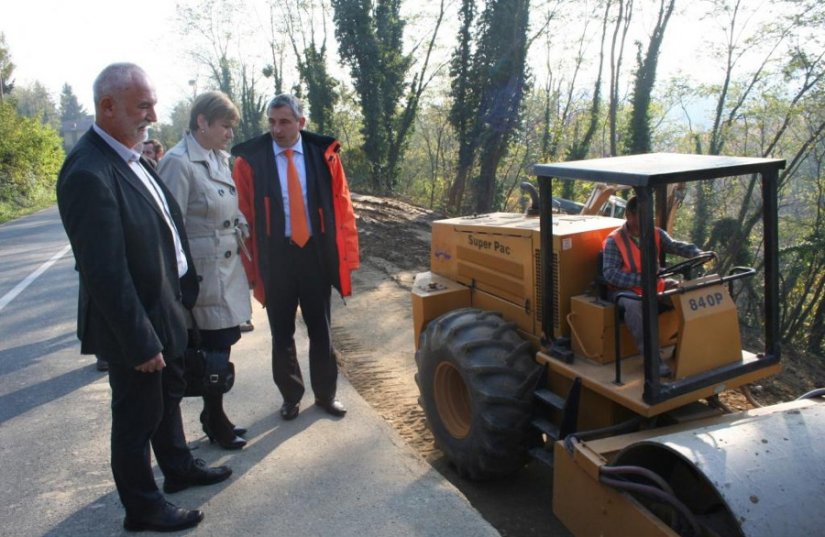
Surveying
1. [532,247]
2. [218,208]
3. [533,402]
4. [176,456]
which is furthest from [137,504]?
[532,247]

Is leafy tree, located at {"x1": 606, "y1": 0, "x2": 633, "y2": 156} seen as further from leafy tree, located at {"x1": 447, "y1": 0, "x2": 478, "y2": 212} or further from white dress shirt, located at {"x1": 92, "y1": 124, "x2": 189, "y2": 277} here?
white dress shirt, located at {"x1": 92, "y1": 124, "x2": 189, "y2": 277}

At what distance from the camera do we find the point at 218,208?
10.8ft

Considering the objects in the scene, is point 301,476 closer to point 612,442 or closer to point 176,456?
point 176,456

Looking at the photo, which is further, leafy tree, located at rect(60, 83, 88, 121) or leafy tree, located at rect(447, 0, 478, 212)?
leafy tree, located at rect(60, 83, 88, 121)

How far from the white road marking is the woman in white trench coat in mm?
5115

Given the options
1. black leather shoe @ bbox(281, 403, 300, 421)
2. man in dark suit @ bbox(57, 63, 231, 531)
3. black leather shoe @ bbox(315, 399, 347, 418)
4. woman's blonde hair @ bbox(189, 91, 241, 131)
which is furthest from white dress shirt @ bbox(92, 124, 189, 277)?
black leather shoe @ bbox(315, 399, 347, 418)

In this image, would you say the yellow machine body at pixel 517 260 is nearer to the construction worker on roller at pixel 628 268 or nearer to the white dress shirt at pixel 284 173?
the construction worker on roller at pixel 628 268

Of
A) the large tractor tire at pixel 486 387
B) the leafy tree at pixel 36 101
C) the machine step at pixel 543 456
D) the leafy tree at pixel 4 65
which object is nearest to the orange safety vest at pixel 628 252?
the large tractor tire at pixel 486 387

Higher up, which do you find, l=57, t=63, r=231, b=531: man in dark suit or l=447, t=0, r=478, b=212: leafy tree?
l=447, t=0, r=478, b=212: leafy tree

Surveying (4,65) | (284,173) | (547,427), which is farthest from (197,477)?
(4,65)

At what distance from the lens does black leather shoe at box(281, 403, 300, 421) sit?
4012mm

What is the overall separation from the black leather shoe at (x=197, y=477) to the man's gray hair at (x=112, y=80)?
1.93 metres

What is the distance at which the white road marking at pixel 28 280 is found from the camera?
7.29 metres

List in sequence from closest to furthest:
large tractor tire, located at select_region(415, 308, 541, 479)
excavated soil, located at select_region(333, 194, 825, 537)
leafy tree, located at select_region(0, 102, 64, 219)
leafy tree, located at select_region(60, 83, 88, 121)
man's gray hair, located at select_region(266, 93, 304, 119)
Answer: large tractor tire, located at select_region(415, 308, 541, 479) → man's gray hair, located at select_region(266, 93, 304, 119) → excavated soil, located at select_region(333, 194, 825, 537) → leafy tree, located at select_region(0, 102, 64, 219) → leafy tree, located at select_region(60, 83, 88, 121)
